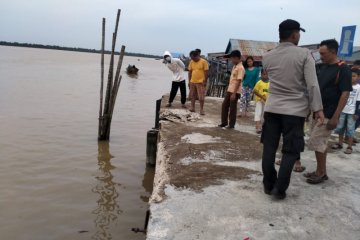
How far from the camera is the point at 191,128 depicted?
629 cm

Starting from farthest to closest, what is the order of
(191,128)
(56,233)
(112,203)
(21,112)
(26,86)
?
(26,86), (21,112), (191,128), (112,203), (56,233)

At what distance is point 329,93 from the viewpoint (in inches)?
157

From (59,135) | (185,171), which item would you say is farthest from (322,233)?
(59,135)

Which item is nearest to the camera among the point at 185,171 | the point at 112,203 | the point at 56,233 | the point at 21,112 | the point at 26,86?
the point at 185,171

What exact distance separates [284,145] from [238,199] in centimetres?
67

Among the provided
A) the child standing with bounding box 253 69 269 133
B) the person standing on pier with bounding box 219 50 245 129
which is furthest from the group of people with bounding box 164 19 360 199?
the child standing with bounding box 253 69 269 133

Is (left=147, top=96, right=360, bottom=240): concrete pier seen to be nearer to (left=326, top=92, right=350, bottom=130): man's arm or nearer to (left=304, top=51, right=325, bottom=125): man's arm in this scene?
(left=326, top=92, right=350, bottom=130): man's arm

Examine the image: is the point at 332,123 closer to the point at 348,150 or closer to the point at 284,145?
the point at 284,145

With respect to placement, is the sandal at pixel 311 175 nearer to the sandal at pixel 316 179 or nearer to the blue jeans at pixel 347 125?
the sandal at pixel 316 179

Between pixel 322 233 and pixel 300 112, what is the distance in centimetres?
109

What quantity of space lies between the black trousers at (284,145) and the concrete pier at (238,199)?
182 mm

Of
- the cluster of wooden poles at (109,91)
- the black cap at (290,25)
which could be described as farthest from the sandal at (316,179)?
the cluster of wooden poles at (109,91)

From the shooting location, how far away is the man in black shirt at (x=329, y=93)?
3.84 metres

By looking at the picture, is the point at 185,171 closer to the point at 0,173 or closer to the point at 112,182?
the point at 112,182
